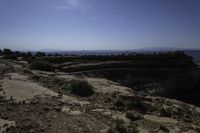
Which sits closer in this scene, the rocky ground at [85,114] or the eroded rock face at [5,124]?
the eroded rock face at [5,124]

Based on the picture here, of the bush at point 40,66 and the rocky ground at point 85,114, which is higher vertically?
the bush at point 40,66

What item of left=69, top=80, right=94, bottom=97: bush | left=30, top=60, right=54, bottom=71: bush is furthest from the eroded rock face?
left=30, top=60, right=54, bottom=71: bush

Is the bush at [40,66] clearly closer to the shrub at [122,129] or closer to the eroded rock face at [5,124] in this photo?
the eroded rock face at [5,124]

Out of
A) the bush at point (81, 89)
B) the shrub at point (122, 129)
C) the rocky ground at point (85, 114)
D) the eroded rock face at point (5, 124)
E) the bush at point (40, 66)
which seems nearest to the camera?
the eroded rock face at point (5, 124)

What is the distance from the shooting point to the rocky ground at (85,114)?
7988 mm

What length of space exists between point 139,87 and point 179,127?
14.0 m

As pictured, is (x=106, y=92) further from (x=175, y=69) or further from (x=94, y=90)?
(x=175, y=69)

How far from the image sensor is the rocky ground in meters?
7.99

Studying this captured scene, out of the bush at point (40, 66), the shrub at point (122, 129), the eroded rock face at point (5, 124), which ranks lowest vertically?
the shrub at point (122, 129)

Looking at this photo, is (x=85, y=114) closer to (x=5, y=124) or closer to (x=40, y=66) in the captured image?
(x=5, y=124)

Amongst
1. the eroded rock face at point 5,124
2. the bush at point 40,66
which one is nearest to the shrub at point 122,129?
the eroded rock face at point 5,124

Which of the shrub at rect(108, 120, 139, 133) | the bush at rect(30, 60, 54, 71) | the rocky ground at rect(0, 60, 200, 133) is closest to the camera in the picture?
the shrub at rect(108, 120, 139, 133)

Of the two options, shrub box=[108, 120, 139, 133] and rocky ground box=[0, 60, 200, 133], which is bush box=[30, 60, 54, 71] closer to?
rocky ground box=[0, 60, 200, 133]

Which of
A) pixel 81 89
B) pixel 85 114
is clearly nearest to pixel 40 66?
pixel 81 89
